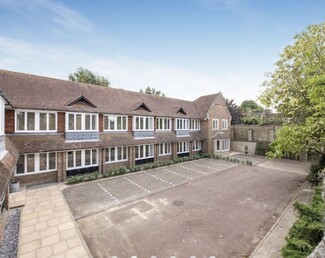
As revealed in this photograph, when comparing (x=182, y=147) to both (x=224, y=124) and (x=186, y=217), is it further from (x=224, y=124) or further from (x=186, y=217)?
(x=186, y=217)

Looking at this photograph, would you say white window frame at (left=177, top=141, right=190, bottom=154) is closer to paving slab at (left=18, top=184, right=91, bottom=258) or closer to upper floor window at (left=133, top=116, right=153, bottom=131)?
upper floor window at (left=133, top=116, right=153, bottom=131)

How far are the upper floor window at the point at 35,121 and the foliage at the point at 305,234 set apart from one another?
1549 cm

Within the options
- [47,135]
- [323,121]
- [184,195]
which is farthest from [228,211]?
[47,135]

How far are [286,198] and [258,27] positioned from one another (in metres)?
11.6

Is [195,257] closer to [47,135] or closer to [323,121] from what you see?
[323,121]

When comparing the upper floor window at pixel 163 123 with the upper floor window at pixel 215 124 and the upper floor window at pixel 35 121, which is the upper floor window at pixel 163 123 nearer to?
the upper floor window at pixel 215 124

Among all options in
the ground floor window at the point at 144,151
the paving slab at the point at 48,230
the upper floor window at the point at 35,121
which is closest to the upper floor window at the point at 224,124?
the ground floor window at the point at 144,151

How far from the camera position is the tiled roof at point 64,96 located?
13.0 metres

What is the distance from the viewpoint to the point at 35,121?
12.9m

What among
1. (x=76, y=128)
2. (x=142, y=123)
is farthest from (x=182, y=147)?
(x=76, y=128)

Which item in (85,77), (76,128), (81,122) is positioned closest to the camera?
(76,128)

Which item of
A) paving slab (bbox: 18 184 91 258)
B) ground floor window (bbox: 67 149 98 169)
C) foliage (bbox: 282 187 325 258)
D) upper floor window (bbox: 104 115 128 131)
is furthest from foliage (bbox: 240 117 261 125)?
paving slab (bbox: 18 184 91 258)

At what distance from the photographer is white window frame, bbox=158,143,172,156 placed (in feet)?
68.3

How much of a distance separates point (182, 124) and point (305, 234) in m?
18.3
